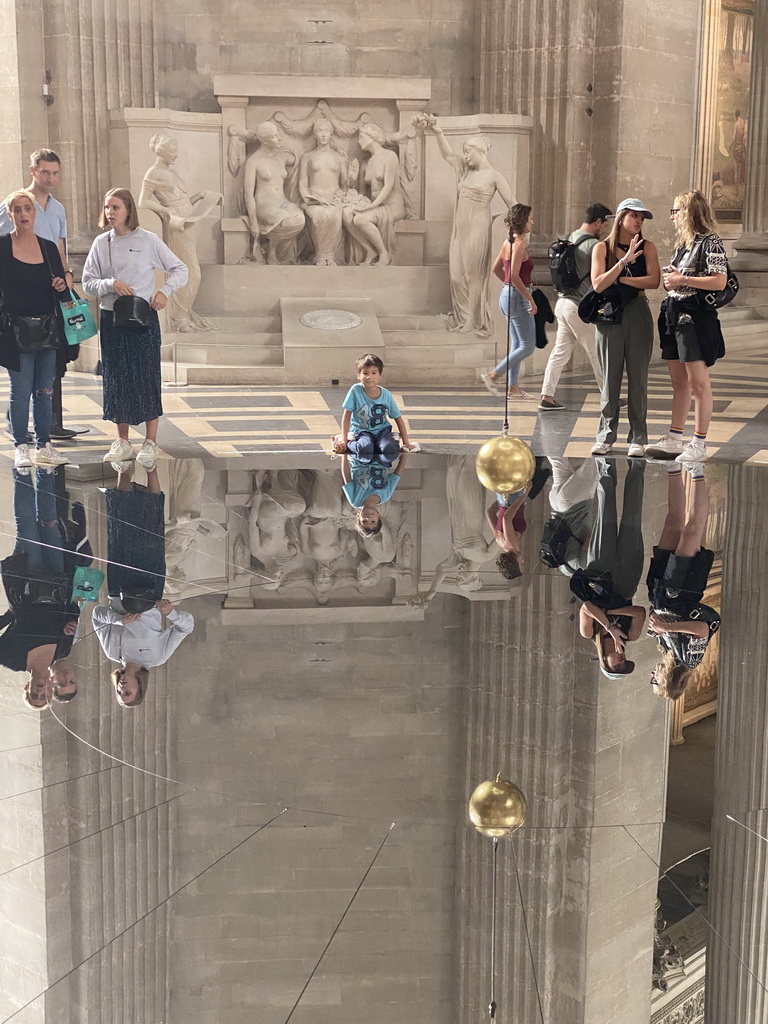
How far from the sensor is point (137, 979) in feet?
8.00

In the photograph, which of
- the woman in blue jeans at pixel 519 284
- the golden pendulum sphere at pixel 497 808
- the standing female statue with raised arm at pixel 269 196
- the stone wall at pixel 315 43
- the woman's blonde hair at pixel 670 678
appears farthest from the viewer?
the stone wall at pixel 315 43

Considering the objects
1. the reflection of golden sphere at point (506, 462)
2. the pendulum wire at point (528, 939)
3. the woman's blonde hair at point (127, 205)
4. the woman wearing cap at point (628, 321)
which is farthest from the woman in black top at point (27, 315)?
the pendulum wire at point (528, 939)

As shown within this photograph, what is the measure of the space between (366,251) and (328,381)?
7.15 ft

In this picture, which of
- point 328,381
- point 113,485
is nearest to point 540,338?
point 328,381

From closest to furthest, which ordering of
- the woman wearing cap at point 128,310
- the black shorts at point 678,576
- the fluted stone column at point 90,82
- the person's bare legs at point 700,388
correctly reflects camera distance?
the black shorts at point 678,576
the woman wearing cap at point 128,310
the person's bare legs at point 700,388
the fluted stone column at point 90,82

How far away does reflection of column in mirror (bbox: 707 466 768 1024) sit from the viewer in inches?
96.1

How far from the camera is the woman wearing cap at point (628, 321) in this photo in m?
7.69

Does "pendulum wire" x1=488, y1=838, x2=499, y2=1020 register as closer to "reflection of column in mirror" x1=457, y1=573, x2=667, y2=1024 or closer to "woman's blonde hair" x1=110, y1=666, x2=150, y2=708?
"reflection of column in mirror" x1=457, y1=573, x2=667, y2=1024

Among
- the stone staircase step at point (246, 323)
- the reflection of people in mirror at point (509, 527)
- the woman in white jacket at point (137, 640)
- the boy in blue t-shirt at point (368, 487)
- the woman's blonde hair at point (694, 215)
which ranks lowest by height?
the boy in blue t-shirt at point (368, 487)

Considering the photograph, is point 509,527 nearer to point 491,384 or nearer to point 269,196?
point 491,384

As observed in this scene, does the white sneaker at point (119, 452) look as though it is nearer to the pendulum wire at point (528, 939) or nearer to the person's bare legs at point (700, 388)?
the person's bare legs at point (700, 388)

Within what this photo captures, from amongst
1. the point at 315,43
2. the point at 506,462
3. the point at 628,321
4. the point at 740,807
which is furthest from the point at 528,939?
the point at 315,43

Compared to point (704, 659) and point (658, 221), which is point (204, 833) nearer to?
point (704, 659)

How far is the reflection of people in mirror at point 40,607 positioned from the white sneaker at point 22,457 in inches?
45.3
